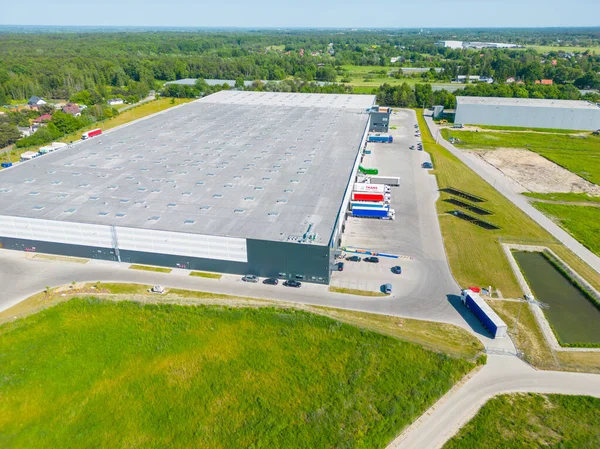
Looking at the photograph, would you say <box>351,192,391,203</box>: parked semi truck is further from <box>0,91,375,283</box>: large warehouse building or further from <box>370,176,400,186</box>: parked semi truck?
<box>370,176,400,186</box>: parked semi truck

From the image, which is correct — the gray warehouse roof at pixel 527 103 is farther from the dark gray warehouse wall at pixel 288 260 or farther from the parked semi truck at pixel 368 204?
the dark gray warehouse wall at pixel 288 260

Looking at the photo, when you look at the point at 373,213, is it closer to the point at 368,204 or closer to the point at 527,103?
the point at 368,204

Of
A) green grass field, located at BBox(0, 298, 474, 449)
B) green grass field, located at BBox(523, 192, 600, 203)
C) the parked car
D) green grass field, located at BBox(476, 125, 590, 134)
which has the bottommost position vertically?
green grass field, located at BBox(523, 192, 600, 203)

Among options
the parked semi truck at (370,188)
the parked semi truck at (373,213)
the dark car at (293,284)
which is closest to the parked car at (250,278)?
the dark car at (293,284)

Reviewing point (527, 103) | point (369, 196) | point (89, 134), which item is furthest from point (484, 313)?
point (527, 103)

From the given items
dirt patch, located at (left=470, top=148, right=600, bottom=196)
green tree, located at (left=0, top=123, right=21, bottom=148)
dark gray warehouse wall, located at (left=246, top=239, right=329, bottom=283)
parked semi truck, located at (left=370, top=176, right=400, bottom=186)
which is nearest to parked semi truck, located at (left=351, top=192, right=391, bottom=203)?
parked semi truck, located at (left=370, top=176, right=400, bottom=186)

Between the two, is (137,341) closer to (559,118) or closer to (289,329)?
(289,329)

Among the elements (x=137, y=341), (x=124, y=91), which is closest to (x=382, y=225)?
(x=137, y=341)
